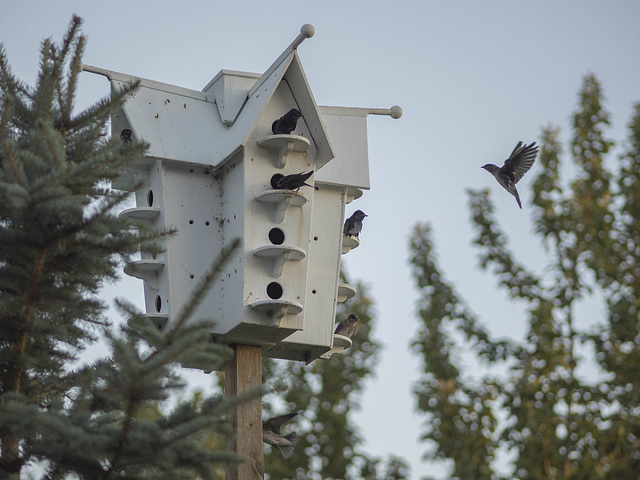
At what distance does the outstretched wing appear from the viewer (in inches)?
293

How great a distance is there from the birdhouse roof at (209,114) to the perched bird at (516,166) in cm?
142

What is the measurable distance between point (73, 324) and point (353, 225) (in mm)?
2978

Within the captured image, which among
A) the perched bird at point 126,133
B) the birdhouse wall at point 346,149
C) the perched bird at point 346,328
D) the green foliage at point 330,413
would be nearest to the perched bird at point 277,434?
the perched bird at point 346,328

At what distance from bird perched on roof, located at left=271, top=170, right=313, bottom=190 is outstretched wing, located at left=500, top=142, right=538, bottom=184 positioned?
1.69 metres

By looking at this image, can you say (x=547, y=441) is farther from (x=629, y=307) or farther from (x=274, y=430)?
(x=274, y=430)

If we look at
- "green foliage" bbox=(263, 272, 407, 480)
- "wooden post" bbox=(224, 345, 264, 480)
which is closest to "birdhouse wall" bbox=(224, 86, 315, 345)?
"wooden post" bbox=(224, 345, 264, 480)

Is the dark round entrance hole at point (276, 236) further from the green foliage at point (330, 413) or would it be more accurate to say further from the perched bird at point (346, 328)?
the green foliage at point (330, 413)

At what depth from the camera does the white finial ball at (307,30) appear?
6.13 metres

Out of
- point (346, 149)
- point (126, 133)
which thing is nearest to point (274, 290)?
point (346, 149)

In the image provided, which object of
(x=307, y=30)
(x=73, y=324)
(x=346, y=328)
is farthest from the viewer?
(x=346, y=328)

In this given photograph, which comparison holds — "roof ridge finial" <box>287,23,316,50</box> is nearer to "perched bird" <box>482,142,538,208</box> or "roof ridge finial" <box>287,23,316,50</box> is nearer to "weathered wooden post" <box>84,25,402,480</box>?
"weathered wooden post" <box>84,25,402,480</box>

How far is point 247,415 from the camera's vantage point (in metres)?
6.15

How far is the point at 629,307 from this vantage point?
11891 millimetres

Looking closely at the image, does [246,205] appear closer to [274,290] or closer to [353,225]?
[274,290]
